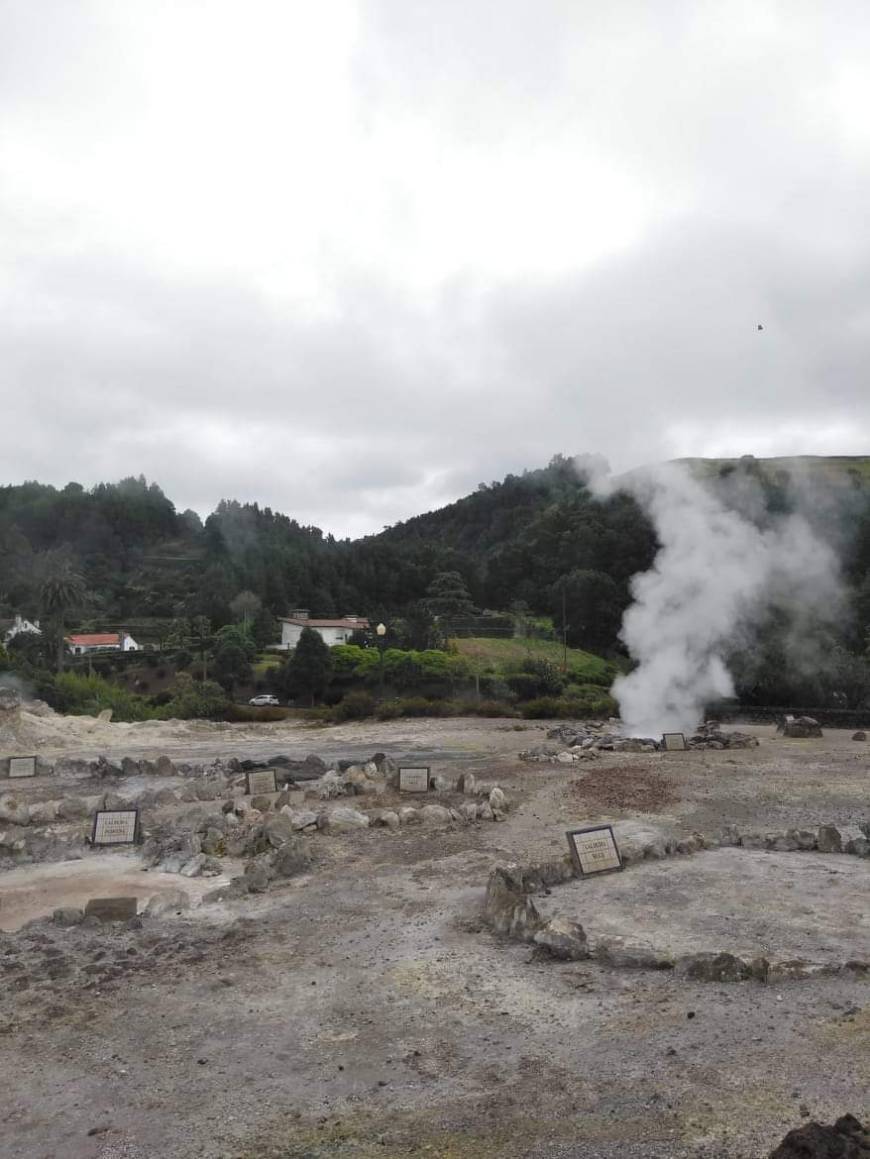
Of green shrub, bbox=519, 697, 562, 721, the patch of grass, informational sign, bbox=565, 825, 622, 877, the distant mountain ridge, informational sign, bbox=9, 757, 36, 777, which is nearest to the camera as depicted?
informational sign, bbox=565, 825, 622, 877

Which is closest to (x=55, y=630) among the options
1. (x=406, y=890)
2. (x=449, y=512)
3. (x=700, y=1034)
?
(x=406, y=890)

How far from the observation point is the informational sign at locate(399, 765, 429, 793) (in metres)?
16.6

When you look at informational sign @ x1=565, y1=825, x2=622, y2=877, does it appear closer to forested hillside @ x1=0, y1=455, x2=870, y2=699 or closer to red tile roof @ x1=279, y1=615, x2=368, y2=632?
forested hillside @ x1=0, y1=455, x2=870, y2=699

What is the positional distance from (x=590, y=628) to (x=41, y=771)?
41.2m

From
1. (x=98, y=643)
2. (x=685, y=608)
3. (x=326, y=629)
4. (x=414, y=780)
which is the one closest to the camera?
(x=414, y=780)

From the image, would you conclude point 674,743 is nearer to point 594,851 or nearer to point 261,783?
point 261,783

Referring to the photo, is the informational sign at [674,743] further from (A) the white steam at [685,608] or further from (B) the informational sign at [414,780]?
(B) the informational sign at [414,780]

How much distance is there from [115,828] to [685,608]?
20637mm

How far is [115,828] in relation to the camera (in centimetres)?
1291

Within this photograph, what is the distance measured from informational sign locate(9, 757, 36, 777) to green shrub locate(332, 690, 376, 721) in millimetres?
16341

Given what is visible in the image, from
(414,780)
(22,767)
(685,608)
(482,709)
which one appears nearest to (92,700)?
(482,709)

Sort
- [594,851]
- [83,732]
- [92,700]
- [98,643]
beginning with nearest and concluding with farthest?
1. [594,851]
2. [83,732]
3. [92,700]
4. [98,643]

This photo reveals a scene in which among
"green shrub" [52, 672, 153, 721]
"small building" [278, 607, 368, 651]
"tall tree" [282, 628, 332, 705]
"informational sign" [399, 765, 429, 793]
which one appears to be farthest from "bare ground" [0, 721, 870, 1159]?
"small building" [278, 607, 368, 651]

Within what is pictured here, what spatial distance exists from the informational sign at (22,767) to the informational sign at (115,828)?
929 cm
